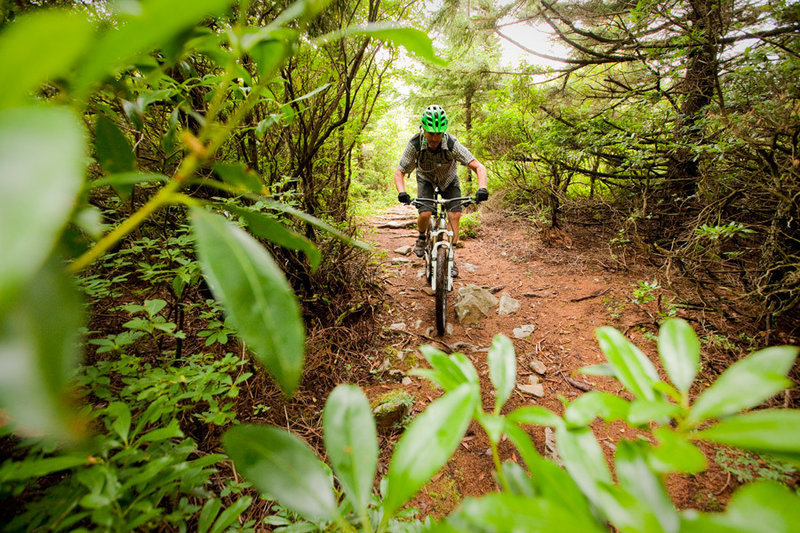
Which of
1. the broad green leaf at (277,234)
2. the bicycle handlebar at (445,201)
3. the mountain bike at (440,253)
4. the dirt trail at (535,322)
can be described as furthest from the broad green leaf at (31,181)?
the bicycle handlebar at (445,201)

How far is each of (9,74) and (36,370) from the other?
251 mm

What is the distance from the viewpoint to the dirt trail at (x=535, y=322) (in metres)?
1.94

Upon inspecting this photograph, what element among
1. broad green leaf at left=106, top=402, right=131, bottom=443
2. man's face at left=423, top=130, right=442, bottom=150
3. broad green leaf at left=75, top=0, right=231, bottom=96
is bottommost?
broad green leaf at left=106, top=402, right=131, bottom=443

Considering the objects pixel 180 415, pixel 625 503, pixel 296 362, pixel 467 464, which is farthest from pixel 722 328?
pixel 180 415

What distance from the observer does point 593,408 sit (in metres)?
0.48

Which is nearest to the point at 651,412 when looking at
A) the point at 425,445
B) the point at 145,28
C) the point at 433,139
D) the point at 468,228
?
the point at 425,445

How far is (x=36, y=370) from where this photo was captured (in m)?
0.24

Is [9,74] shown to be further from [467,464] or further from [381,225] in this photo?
[381,225]

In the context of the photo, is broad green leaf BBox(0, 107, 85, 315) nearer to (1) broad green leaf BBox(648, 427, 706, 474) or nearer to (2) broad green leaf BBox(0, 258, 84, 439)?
(2) broad green leaf BBox(0, 258, 84, 439)

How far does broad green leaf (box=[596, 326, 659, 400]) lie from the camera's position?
521 millimetres

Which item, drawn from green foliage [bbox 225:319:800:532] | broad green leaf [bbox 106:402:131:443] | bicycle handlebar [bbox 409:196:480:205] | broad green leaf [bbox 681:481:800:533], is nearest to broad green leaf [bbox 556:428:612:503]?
green foliage [bbox 225:319:800:532]

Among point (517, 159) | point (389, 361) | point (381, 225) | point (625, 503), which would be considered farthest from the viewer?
point (381, 225)

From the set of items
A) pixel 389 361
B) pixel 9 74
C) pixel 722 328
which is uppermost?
pixel 9 74

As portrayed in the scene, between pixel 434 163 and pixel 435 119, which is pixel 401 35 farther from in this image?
pixel 434 163
